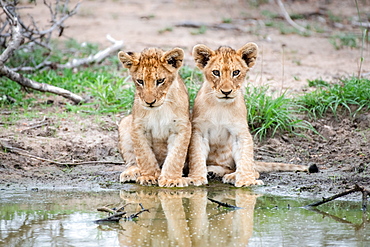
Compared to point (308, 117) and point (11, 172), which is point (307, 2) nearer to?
point (308, 117)

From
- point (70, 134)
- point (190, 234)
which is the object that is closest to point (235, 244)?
point (190, 234)

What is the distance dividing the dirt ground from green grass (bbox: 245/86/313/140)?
0.14m

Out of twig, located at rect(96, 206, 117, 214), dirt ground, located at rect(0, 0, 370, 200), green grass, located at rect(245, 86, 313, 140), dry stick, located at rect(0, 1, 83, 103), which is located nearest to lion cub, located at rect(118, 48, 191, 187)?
dirt ground, located at rect(0, 0, 370, 200)

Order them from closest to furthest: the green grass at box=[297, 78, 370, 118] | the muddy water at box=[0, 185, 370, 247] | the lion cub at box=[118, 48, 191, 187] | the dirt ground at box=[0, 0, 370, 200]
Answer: the muddy water at box=[0, 185, 370, 247]
the lion cub at box=[118, 48, 191, 187]
the dirt ground at box=[0, 0, 370, 200]
the green grass at box=[297, 78, 370, 118]

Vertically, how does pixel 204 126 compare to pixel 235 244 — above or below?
above

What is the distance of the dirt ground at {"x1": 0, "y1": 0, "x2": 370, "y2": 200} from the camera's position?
6543 mm

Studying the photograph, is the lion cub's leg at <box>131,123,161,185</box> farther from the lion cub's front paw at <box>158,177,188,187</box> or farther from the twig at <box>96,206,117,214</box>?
the twig at <box>96,206,117,214</box>

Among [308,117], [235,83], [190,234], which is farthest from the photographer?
[308,117]

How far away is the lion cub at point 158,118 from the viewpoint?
20.0 ft

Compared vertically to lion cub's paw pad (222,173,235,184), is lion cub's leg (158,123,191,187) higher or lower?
higher

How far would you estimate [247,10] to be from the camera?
57.8 ft

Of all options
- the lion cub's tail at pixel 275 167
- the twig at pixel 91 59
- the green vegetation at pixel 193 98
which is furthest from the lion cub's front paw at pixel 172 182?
the twig at pixel 91 59

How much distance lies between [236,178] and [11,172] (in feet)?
7.93

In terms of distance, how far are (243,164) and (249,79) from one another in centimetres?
353
